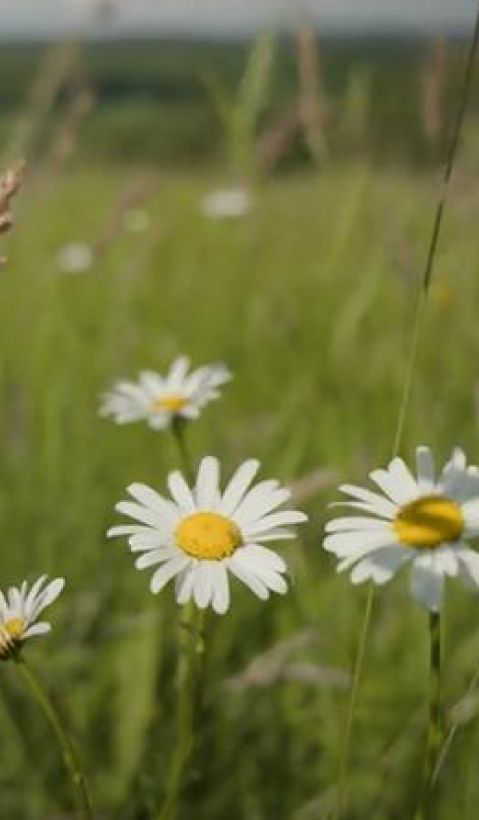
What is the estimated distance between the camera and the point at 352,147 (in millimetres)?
2141

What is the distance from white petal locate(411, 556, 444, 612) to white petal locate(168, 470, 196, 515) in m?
0.15

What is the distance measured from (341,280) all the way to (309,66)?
3.45 feet

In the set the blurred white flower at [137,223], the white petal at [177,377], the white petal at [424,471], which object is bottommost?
the white petal at [424,471]

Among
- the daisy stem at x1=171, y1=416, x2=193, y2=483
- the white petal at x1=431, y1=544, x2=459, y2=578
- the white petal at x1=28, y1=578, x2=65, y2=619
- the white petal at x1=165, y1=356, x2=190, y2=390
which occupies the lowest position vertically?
the white petal at x1=431, y1=544, x2=459, y2=578

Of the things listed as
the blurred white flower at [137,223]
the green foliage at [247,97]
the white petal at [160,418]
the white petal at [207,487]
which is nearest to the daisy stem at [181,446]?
the white petal at [160,418]

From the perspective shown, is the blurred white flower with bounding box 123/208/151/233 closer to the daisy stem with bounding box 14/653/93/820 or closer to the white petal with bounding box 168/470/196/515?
the white petal with bounding box 168/470/196/515

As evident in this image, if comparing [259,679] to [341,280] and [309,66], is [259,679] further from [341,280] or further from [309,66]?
[341,280]

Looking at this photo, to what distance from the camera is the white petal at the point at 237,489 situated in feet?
2.38

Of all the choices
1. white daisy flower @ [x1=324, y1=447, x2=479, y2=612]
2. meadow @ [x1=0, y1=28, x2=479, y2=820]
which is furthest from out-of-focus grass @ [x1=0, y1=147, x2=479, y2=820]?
white daisy flower @ [x1=324, y1=447, x2=479, y2=612]

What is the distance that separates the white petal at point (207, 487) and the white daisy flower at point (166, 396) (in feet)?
0.78

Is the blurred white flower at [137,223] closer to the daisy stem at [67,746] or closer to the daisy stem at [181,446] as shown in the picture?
the daisy stem at [181,446]

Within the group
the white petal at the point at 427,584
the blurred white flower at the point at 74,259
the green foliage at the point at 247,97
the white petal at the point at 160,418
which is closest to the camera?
the white petal at the point at 427,584

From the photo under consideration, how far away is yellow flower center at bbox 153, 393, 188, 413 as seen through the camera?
1053 millimetres

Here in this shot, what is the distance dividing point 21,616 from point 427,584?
0.61 feet
